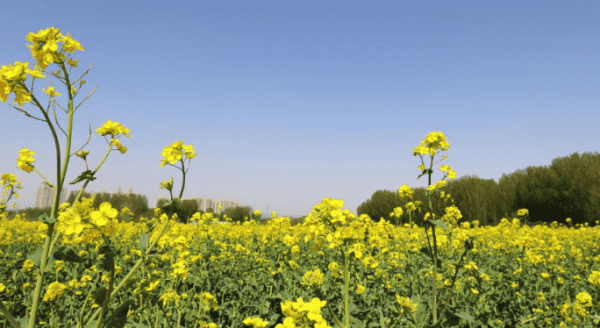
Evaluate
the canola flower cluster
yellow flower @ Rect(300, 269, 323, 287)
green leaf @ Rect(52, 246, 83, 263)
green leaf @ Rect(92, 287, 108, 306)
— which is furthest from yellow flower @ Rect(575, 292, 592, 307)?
green leaf @ Rect(52, 246, 83, 263)

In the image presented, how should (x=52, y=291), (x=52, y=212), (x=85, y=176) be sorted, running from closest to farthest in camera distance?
(x=52, y=212) < (x=85, y=176) < (x=52, y=291)

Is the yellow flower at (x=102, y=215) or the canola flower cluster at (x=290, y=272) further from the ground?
the yellow flower at (x=102, y=215)

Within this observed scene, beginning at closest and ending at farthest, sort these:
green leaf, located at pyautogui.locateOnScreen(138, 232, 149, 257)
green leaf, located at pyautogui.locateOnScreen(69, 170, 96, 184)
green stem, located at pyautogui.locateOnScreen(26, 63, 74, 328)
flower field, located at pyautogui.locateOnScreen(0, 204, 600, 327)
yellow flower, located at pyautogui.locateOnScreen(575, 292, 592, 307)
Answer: green stem, located at pyautogui.locateOnScreen(26, 63, 74, 328)
green leaf, located at pyautogui.locateOnScreen(69, 170, 96, 184)
green leaf, located at pyautogui.locateOnScreen(138, 232, 149, 257)
flower field, located at pyautogui.locateOnScreen(0, 204, 600, 327)
yellow flower, located at pyautogui.locateOnScreen(575, 292, 592, 307)

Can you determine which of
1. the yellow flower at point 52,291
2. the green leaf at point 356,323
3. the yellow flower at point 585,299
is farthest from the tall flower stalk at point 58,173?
the yellow flower at point 585,299

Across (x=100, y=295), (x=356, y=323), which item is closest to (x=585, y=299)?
(x=356, y=323)

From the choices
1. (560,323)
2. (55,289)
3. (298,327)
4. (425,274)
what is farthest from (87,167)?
(560,323)

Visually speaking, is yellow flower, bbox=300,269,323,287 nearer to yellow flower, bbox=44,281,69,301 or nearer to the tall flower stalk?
the tall flower stalk

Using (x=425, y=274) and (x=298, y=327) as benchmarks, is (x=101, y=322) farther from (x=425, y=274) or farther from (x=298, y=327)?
(x=425, y=274)

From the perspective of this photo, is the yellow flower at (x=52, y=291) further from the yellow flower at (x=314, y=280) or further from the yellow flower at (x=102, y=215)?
the yellow flower at (x=314, y=280)

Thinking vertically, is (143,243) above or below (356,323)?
above

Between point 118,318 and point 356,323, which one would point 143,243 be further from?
point 356,323

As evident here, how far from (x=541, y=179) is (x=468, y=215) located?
6491mm

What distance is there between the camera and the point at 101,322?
1247mm

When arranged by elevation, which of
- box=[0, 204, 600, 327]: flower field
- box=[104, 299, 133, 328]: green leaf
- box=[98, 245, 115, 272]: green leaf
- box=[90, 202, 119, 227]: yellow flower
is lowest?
box=[0, 204, 600, 327]: flower field
